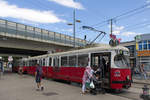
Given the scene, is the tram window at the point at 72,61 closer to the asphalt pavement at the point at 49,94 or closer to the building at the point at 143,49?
the asphalt pavement at the point at 49,94

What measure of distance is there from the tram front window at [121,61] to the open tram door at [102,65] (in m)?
0.42

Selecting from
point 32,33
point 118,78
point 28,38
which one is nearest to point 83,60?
point 118,78

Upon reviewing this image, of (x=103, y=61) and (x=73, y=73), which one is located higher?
(x=103, y=61)

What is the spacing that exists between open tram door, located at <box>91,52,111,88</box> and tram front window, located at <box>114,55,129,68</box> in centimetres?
42

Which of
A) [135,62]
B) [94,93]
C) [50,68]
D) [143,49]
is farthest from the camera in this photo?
[135,62]

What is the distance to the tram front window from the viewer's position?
1009 cm

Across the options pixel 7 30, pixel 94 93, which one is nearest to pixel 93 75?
pixel 94 93

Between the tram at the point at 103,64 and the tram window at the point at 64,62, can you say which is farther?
the tram window at the point at 64,62

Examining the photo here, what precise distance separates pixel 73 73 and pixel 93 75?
3.40 metres

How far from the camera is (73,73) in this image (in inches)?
509

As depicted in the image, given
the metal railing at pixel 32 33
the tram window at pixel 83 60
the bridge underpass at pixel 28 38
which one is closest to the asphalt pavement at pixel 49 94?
the tram window at pixel 83 60

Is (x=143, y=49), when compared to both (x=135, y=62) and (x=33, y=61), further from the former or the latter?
(x=33, y=61)

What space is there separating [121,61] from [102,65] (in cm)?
127

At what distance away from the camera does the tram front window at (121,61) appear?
10.1 meters
